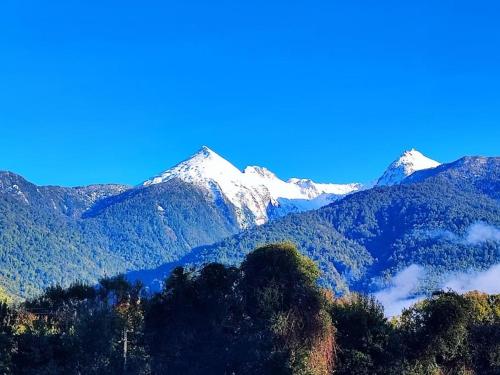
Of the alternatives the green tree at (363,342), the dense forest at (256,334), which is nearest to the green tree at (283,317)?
the dense forest at (256,334)

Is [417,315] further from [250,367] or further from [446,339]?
[250,367]

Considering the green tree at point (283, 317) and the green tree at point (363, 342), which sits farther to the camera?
the green tree at point (363, 342)

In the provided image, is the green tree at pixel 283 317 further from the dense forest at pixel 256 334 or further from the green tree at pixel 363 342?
the green tree at pixel 363 342

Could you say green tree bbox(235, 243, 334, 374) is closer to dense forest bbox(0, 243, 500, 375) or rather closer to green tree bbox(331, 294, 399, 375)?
dense forest bbox(0, 243, 500, 375)

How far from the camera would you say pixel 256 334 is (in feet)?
146

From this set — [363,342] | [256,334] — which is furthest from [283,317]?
[363,342]

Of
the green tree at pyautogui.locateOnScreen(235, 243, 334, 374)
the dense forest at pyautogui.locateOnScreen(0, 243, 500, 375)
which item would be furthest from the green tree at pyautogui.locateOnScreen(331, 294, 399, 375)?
the green tree at pyautogui.locateOnScreen(235, 243, 334, 374)

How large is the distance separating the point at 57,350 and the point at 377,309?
993 inches

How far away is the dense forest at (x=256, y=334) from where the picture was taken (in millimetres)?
44250

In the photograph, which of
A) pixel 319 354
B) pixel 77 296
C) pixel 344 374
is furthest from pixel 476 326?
pixel 77 296

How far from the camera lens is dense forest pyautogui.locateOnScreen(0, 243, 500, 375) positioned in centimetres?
4425

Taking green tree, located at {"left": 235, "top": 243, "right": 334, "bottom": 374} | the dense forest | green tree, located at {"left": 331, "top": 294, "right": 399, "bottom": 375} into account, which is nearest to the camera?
green tree, located at {"left": 235, "top": 243, "right": 334, "bottom": 374}

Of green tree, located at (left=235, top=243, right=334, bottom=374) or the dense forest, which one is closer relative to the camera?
green tree, located at (left=235, top=243, right=334, bottom=374)

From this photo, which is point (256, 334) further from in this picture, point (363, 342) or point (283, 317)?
point (363, 342)
